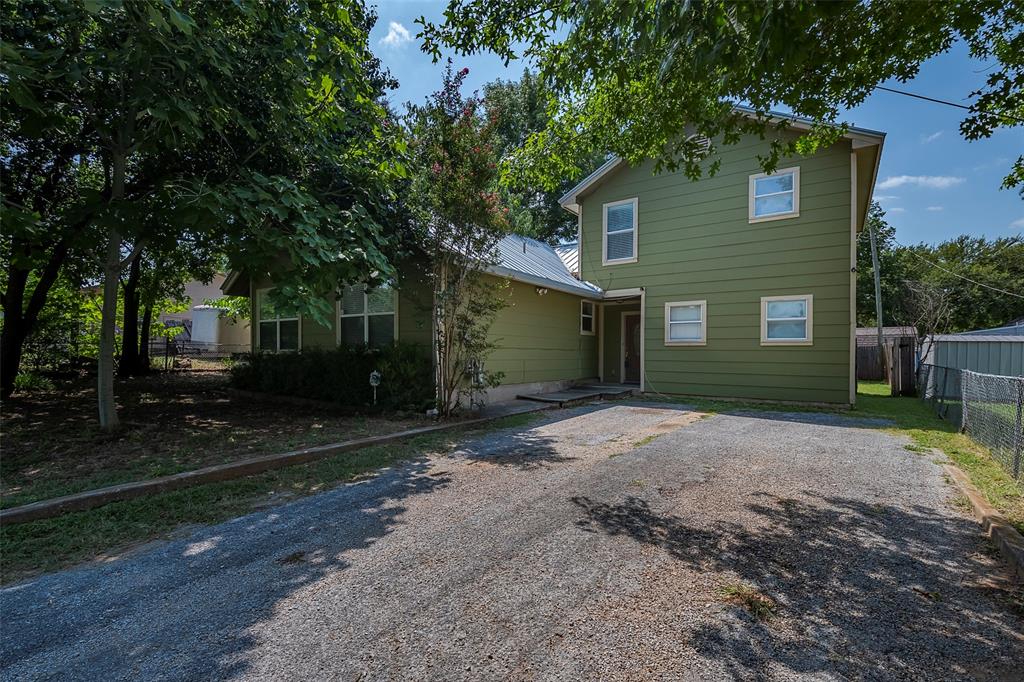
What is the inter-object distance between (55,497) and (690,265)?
11.1m

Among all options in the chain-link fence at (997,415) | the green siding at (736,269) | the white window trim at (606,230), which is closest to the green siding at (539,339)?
the white window trim at (606,230)

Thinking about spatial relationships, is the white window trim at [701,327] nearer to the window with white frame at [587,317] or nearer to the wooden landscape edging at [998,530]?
the window with white frame at [587,317]

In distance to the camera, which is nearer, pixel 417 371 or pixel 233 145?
pixel 233 145

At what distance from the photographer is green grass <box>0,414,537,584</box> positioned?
9.91 feet

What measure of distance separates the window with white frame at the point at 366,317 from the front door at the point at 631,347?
6.91 m

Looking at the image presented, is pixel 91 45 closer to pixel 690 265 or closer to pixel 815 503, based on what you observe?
pixel 815 503

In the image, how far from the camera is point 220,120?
5.19m

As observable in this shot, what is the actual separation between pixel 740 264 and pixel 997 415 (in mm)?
5792

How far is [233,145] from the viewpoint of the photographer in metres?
6.72

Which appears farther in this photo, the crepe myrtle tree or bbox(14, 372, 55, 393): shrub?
bbox(14, 372, 55, 393): shrub

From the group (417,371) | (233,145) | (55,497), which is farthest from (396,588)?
(233,145)

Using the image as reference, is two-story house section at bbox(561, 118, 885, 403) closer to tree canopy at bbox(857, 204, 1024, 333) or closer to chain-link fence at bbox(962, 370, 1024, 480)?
chain-link fence at bbox(962, 370, 1024, 480)

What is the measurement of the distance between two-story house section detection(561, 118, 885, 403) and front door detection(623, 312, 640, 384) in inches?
22.5

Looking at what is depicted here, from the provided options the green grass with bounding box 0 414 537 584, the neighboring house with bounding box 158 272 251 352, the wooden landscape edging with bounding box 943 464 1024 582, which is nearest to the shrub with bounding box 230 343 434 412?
the green grass with bounding box 0 414 537 584
